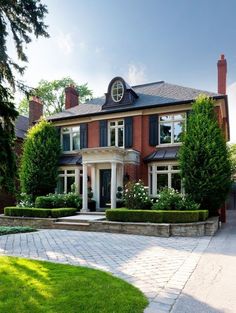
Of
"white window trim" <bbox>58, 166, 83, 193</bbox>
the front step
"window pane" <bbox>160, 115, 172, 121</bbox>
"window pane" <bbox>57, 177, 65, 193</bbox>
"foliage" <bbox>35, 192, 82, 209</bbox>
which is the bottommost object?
the front step

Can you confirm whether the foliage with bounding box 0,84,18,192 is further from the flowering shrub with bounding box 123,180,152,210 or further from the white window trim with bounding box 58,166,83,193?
the white window trim with bounding box 58,166,83,193

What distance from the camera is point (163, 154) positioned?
57.9 feet

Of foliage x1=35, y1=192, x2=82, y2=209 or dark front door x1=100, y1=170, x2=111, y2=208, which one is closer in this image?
foliage x1=35, y1=192, x2=82, y2=209

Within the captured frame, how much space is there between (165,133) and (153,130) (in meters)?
0.72

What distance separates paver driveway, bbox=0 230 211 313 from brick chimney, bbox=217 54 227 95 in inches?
424

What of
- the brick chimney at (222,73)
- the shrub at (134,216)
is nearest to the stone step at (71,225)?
the shrub at (134,216)

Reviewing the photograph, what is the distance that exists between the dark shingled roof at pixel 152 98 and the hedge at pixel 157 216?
7012mm

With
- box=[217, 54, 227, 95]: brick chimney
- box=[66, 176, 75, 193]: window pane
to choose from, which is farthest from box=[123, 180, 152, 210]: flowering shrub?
box=[217, 54, 227, 95]: brick chimney

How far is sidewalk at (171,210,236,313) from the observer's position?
4784 mm

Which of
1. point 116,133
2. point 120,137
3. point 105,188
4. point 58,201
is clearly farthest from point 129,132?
point 58,201

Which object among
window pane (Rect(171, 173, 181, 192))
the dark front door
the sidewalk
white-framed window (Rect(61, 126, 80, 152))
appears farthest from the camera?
white-framed window (Rect(61, 126, 80, 152))

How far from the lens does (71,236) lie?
1223 cm

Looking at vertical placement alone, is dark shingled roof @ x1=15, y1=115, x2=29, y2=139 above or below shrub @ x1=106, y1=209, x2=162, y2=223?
above

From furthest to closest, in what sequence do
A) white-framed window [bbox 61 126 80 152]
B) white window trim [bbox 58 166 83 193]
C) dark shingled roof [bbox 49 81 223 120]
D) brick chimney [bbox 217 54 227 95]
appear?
white-framed window [bbox 61 126 80 152], white window trim [bbox 58 166 83 193], brick chimney [bbox 217 54 227 95], dark shingled roof [bbox 49 81 223 120]
